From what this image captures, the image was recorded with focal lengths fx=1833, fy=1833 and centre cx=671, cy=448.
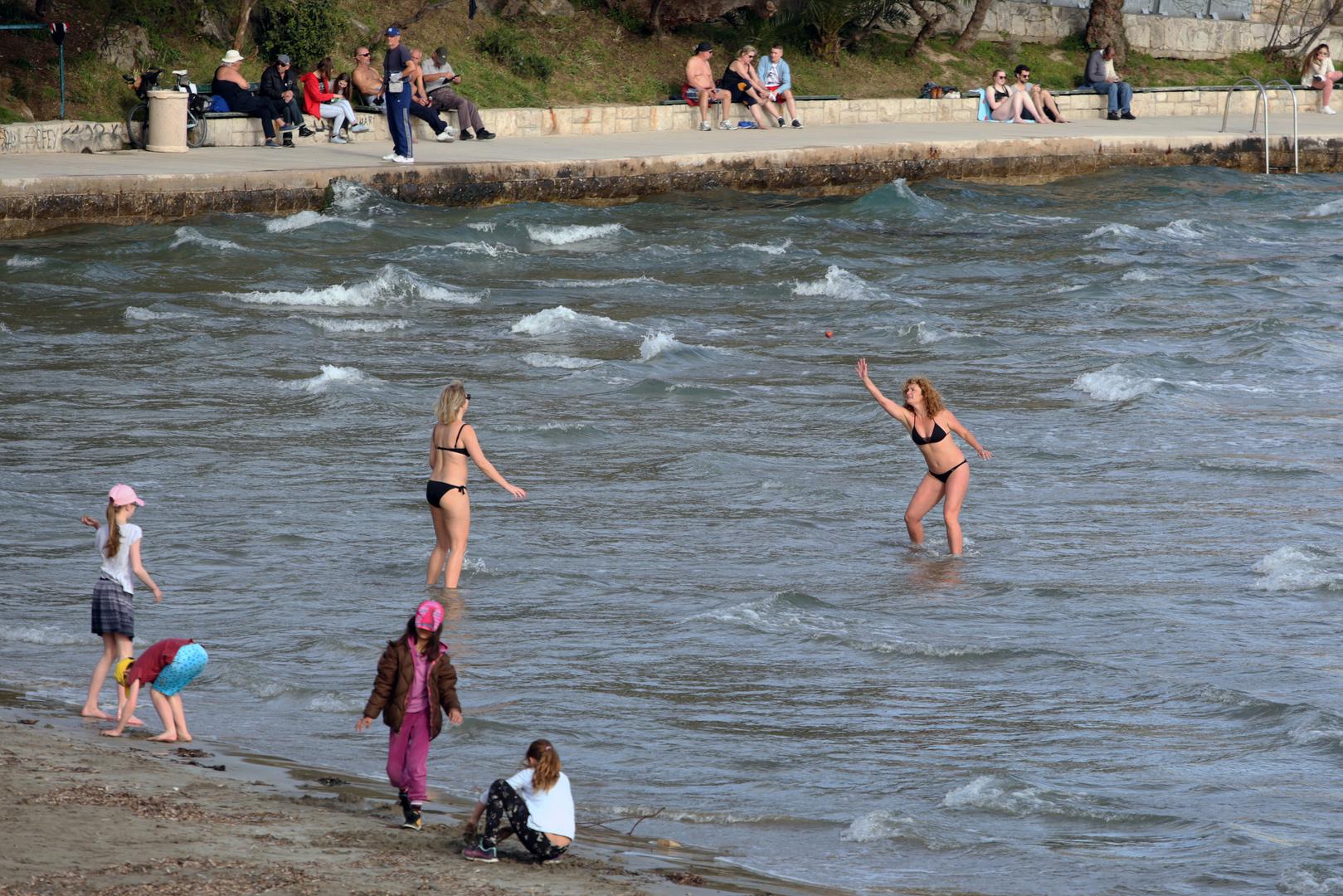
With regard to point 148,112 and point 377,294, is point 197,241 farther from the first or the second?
point 148,112

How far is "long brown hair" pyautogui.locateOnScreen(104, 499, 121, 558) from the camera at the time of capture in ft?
27.6

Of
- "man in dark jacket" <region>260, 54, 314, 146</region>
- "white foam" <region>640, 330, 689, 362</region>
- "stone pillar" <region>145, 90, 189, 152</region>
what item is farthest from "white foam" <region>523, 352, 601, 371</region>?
"man in dark jacket" <region>260, 54, 314, 146</region>

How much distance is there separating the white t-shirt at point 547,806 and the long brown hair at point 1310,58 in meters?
33.4

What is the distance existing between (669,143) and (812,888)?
21742 mm

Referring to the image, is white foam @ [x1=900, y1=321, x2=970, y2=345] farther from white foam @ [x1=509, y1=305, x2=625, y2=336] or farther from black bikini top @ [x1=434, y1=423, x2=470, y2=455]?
black bikini top @ [x1=434, y1=423, x2=470, y2=455]

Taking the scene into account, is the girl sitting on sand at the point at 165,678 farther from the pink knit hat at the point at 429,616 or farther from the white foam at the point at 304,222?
the white foam at the point at 304,222

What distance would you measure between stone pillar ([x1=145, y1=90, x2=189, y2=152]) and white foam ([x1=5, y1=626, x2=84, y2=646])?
15421mm

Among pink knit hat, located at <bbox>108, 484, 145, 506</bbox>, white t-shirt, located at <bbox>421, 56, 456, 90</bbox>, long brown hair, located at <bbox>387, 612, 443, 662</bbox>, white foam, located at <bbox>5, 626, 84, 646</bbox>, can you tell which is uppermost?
white t-shirt, located at <bbox>421, 56, 456, 90</bbox>

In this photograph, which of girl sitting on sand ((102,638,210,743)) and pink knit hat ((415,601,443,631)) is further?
girl sitting on sand ((102,638,210,743))

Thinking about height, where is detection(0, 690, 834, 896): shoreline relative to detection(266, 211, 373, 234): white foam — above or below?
below

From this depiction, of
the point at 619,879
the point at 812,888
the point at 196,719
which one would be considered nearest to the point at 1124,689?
the point at 812,888

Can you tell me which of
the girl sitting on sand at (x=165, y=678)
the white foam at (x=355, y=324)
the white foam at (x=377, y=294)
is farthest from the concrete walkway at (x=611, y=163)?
the girl sitting on sand at (x=165, y=678)

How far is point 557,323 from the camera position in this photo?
63.3ft

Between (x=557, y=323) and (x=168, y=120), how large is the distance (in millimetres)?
7873
